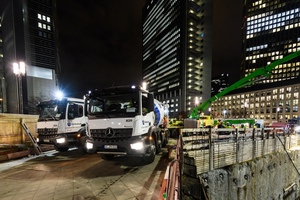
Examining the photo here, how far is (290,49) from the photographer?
309 feet

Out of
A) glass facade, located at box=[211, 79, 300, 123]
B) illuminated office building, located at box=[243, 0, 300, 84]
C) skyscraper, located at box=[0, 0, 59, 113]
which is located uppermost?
illuminated office building, located at box=[243, 0, 300, 84]

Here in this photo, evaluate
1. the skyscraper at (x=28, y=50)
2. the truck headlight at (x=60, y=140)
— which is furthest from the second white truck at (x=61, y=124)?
the skyscraper at (x=28, y=50)

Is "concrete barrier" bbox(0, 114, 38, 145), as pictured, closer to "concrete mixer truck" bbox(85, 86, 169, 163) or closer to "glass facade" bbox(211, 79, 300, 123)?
"concrete mixer truck" bbox(85, 86, 169, 163)

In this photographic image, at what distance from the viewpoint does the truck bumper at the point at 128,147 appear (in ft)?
20.1

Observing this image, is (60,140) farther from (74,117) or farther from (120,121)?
(120,121)

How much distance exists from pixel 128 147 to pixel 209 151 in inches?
124

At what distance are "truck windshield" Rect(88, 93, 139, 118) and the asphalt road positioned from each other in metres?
2.30

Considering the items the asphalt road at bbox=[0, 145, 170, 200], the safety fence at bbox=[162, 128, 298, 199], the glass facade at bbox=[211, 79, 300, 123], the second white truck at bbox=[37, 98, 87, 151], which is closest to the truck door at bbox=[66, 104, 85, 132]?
the second white truck at bbox=[37, 98, 87, 151]

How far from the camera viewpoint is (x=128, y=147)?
242 inches

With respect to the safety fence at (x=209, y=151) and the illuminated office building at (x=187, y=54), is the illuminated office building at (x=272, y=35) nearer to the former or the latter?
the illuminated office building at (x=187, y=54)

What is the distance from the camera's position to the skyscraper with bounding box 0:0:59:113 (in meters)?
35.6

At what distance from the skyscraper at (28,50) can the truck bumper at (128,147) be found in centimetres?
3806

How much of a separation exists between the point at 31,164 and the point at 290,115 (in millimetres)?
90866

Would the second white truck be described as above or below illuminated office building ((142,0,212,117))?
below
